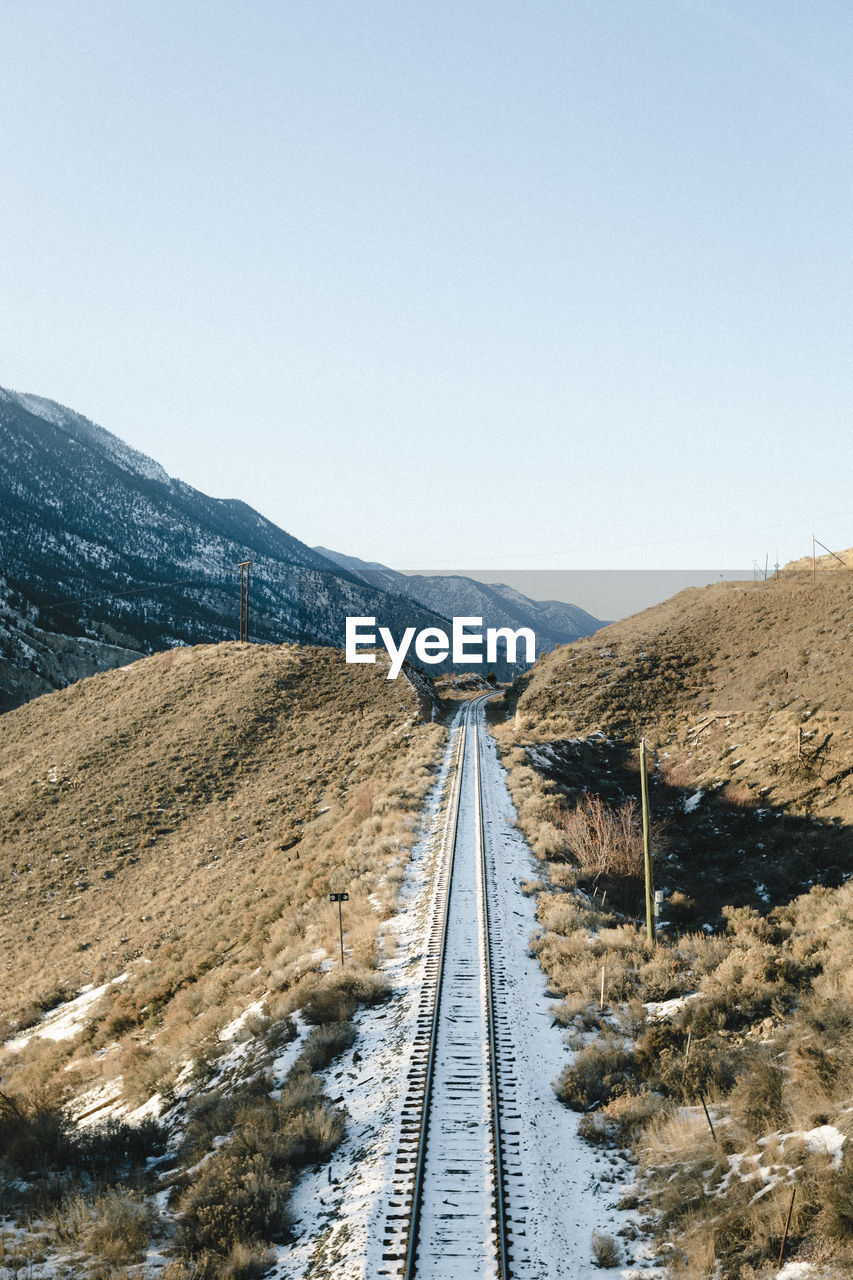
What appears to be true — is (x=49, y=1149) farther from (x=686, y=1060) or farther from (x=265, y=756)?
(x=265, y=756)

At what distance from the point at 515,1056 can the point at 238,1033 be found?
20.0ft

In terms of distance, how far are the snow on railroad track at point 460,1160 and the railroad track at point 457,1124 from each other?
2 cm

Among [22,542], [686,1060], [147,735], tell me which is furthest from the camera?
[22,542]

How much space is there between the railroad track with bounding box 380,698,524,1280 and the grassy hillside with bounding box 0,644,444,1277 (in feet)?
4.54

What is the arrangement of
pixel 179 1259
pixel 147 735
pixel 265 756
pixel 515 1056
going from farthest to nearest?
pixel 147 735
pixel 265 756
pixel 515 1056
pixel 179 1259

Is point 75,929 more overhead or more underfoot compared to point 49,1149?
more underfoot

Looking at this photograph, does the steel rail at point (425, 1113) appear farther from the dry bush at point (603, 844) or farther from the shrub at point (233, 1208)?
the dry bush at point (603, 844)

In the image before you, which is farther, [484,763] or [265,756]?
[265,756]

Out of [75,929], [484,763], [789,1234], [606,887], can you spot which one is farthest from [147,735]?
[789,1234]

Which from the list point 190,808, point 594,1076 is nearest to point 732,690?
point 190,808

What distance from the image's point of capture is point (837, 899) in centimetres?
1739

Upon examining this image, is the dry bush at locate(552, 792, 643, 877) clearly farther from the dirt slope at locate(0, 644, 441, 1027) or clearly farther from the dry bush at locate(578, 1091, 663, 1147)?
the dry bush at locate(578, 1091, 663, 1147)

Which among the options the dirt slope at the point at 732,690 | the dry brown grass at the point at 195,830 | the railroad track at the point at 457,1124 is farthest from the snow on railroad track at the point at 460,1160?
the dirt slope at the point at 732,690

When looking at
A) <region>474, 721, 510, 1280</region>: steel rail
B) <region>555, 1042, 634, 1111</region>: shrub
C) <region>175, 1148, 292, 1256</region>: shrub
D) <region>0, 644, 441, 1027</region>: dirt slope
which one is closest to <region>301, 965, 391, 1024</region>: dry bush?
<region>474, 721, 510, 1280</region>: steel rail
